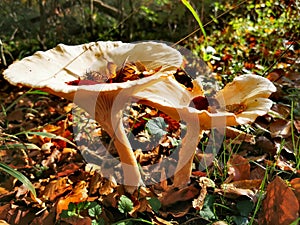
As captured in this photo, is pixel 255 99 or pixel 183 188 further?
pixel 183 188

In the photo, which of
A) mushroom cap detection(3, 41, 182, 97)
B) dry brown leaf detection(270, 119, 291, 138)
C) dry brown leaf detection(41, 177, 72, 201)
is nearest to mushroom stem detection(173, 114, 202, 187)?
mushroom cap detection(3, 41, 182, 97)

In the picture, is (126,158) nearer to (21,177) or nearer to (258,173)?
(21,177)

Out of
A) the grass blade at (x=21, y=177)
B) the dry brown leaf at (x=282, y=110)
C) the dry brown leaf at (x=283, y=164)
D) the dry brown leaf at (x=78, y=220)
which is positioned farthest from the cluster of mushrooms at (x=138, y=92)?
the dry brown leaf at (x=282, y=110)

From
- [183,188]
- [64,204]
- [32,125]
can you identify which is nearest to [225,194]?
[183,188]

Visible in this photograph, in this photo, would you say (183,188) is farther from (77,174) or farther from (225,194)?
(77,174)

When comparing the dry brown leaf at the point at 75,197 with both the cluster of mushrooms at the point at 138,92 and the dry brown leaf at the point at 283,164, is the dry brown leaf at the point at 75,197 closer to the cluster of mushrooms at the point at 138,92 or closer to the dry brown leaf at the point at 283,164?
the cluster of mushrooms at the point at 138,92

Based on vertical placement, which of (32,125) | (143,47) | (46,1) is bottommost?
(32,125)

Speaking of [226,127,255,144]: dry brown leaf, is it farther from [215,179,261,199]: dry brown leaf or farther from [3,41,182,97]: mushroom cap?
[3,41,182,97]: mushroom cap
